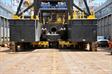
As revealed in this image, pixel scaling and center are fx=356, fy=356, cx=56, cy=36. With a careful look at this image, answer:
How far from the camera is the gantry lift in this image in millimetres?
27250

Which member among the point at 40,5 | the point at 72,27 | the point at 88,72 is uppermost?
the point at 40,5

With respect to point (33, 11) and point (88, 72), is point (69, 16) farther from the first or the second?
point (88, 72)

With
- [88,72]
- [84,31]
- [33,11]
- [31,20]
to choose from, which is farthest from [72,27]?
[88,72]

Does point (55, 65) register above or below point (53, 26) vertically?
below

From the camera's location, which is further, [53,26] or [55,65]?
[53,26]

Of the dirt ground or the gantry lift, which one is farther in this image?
the gantry lift

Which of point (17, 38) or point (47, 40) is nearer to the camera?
point (17, 38)

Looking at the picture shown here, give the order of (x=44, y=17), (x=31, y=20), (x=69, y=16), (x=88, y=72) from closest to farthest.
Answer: (x=88, y=72)
(x=31, y=20)
(x=69, y=16)
(x=44, y=17)

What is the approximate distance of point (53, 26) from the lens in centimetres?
3188

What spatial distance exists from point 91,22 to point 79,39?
1.62m

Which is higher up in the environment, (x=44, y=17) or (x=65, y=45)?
(x=44, y=17)

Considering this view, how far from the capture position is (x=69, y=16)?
30.2m

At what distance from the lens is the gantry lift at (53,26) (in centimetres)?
2725

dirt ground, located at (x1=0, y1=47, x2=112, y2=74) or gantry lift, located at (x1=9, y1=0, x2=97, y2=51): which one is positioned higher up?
gantry lift, located at (x1=9, y1=0, x2=97, y2=51)
